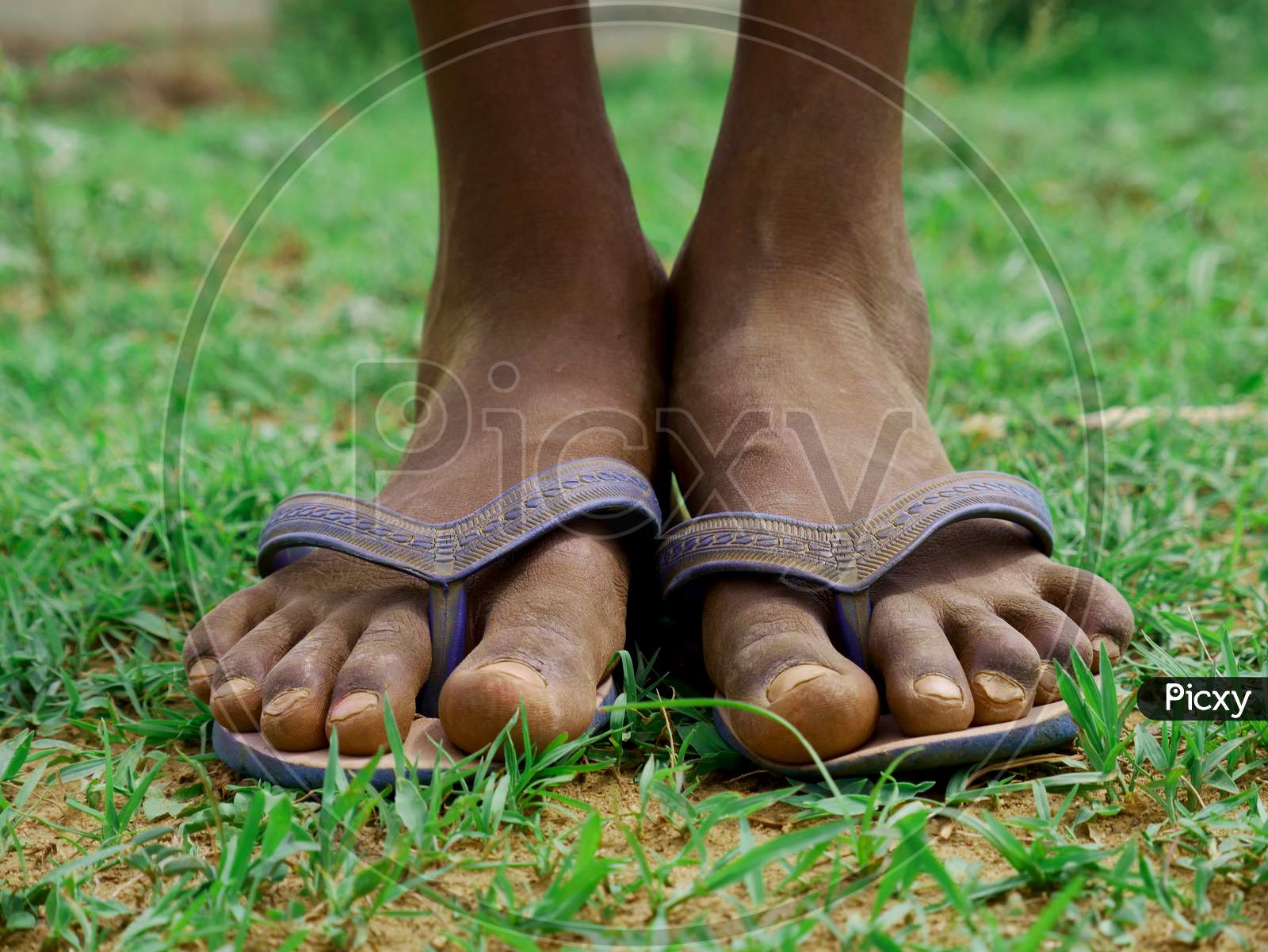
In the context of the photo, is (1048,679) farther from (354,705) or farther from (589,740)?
(354,705)

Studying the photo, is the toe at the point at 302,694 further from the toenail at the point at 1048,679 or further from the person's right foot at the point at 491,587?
the toenail at the point at 1048,679

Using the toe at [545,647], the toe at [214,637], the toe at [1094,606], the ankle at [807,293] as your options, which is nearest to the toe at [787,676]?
the toe at [545,647]

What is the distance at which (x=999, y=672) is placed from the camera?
35.3 inches

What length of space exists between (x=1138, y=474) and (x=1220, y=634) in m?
0.49

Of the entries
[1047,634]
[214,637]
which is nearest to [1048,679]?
[1047,634]

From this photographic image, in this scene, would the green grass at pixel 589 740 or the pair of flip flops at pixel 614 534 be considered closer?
the green grass at pixel 589 740

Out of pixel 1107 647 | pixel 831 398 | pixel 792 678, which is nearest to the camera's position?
pixel 792 678

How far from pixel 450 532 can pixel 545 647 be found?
0.55ft

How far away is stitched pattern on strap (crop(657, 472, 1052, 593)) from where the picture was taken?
97 centimetres

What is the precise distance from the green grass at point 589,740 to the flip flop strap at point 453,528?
14cm

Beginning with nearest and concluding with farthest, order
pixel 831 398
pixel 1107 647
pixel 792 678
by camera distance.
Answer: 1. pixel 792 678
2. pixel 1107 647
3. pixel 831 398

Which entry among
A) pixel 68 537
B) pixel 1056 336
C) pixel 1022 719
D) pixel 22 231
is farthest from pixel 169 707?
pixel 22 231

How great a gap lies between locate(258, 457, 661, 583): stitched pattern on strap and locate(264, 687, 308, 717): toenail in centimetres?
14

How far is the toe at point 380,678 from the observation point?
88 centimetres
